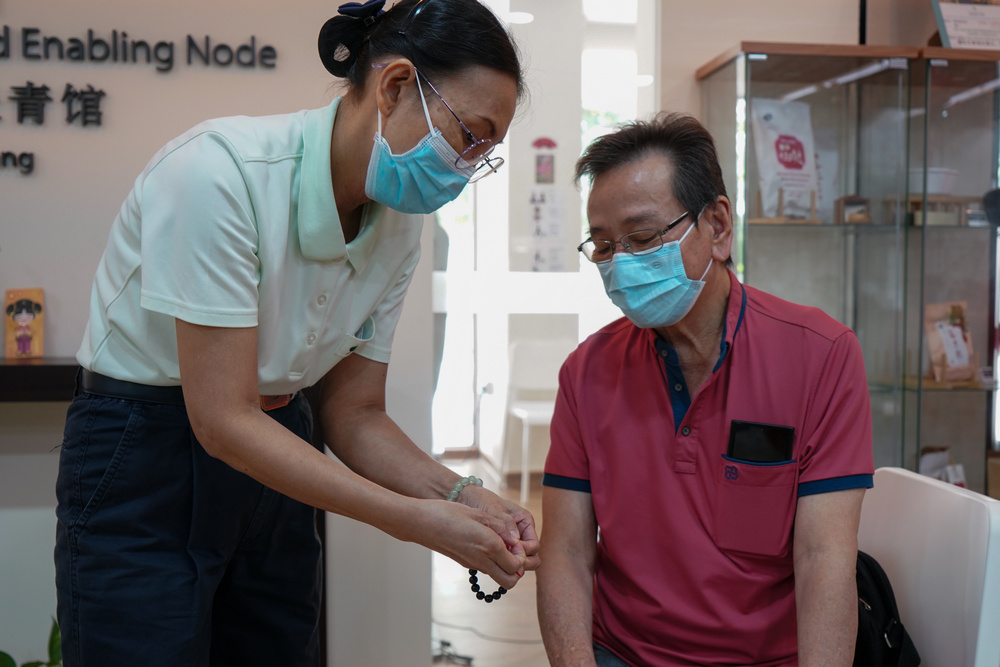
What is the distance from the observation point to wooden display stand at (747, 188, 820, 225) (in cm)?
313

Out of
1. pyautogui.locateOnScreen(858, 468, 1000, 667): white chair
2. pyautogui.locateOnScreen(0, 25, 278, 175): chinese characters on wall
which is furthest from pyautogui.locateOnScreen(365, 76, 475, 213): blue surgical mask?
pyautogui.locateOnScreen(0, 25, 278, 175): chinese characters on wall

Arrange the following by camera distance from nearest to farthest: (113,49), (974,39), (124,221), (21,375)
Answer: (124,221)
(21,375)
(113,49)
(974,39)

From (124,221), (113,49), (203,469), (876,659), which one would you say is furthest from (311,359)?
(113,49)

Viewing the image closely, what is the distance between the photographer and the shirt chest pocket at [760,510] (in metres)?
1.35

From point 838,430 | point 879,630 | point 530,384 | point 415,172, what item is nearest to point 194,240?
point 415,172

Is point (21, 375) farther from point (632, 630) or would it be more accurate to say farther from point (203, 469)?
point (632, 630)

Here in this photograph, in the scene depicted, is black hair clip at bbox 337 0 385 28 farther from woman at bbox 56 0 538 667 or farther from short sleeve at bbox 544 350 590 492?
short sleeve at bbox 544 350 590 492

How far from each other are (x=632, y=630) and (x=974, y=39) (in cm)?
290

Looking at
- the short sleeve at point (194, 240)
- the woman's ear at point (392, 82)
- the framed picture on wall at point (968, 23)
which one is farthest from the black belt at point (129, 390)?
the framed picture on wall at point (968, 23)

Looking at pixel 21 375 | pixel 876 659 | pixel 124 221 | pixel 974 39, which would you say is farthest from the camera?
pixel 974 39

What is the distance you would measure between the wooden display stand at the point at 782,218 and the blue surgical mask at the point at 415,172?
215 cm

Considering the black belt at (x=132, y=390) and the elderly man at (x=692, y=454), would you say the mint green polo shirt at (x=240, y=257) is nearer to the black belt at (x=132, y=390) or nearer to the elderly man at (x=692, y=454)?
the black belt at (x=132, y=390)

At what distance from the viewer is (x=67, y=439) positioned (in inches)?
47.4

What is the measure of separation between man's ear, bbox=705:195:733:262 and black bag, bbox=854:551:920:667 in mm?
610
